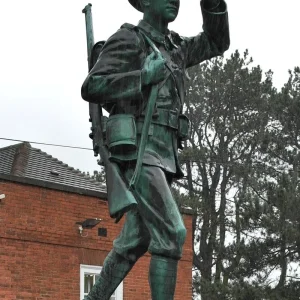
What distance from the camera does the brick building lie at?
23.1 metres

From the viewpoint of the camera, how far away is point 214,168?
42.1 meters

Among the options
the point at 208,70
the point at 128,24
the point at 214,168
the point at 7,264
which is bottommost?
the point at 128,24

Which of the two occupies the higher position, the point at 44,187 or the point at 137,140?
the point at 44,187

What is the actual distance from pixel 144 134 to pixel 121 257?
0.86 m

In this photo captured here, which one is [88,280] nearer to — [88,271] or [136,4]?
[88,271]

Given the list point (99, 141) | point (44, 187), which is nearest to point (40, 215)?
point (44, 187)

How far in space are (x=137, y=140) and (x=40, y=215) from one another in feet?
57.6

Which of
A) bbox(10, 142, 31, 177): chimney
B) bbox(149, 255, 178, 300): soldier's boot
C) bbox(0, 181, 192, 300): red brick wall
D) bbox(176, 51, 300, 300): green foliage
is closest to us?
bbox(149, 255, 178, 300): soldier's boot

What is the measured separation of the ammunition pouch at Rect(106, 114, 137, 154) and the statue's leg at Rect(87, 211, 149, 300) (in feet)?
1.53

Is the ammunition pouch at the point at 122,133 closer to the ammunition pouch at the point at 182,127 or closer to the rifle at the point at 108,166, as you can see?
the rifle at the point at 108,166

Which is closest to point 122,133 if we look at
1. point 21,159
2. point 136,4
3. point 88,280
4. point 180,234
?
point 180,234

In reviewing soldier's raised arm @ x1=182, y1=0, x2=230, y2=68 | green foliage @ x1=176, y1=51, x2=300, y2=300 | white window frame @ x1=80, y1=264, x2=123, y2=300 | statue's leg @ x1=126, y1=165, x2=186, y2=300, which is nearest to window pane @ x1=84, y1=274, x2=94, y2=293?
white window frame @ x1=80, y1=264, x2=123, y2=300

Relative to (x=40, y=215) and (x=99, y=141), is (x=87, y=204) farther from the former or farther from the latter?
(x=99, y=141)

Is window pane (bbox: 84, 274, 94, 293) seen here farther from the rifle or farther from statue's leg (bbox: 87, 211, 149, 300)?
statue's leg (bbox: 87, 211, 149, 300)
